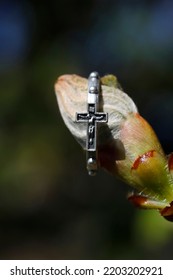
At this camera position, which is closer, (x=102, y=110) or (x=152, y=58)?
(x=102, y=110)

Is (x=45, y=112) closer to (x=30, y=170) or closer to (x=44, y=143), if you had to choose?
(x=44, y=143)

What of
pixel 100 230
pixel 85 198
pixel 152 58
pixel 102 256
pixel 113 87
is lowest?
pixel 113 87
